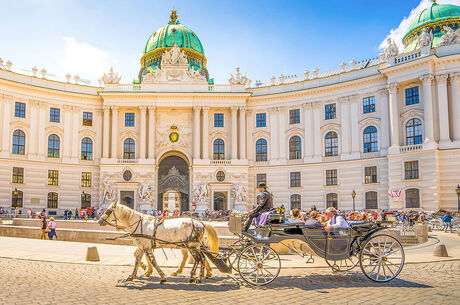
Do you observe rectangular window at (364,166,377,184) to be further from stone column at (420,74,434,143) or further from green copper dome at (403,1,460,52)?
green copper dome at (403,1,460,52)

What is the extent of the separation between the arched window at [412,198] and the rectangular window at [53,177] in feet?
128

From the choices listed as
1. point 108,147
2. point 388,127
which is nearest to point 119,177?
point 108,147

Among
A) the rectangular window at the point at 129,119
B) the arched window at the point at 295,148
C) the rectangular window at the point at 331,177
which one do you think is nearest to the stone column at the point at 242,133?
the arched window at the point at 295,148

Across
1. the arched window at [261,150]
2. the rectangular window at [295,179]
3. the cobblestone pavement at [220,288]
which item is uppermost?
the arched window at [261,150]

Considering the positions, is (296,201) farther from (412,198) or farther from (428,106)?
(428,106)

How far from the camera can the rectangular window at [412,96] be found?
42.4 m

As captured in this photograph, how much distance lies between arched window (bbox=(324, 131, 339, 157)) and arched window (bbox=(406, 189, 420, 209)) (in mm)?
9781

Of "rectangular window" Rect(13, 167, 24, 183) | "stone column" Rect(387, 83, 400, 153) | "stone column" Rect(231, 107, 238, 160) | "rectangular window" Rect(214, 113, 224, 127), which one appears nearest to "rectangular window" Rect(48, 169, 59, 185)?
"rectangular window" Rect(13, 167, 24, 183)

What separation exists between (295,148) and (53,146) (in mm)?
29261

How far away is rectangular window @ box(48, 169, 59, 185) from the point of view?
1943 inches

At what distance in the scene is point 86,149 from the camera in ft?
171

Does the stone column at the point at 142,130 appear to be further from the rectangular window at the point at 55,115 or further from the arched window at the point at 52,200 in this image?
the arched window at the point at 52,200

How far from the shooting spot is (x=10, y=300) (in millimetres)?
8961

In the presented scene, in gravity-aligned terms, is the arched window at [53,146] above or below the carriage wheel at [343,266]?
above
